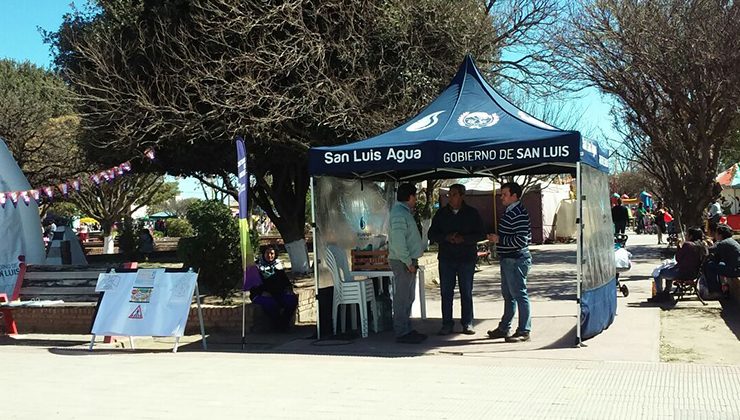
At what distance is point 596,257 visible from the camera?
948cm

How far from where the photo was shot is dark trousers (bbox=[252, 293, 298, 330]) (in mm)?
10625

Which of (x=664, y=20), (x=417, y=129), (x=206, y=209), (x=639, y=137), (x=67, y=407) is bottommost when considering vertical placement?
(x=67, y=407)

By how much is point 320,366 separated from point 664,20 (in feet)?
35.4

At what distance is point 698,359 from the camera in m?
8.05

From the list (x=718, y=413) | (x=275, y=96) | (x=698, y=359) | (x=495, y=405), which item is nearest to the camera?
(x=718, y=413)

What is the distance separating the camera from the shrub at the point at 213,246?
A: 11578mm

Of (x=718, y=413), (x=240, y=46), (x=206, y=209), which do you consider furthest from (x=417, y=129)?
(x=240, y=46)

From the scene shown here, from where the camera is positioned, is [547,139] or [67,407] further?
[547,139]

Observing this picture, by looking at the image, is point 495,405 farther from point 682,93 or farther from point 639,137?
point 639,137

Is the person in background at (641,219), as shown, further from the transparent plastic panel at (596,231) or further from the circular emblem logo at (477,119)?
the circular emblem logo at (477,119)

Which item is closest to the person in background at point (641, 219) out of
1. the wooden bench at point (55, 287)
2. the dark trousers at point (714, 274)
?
the dark trousers at point (714, 274)

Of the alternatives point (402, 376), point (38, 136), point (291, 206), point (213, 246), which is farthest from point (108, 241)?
point (402, 376)

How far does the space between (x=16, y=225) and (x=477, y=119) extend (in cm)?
1046

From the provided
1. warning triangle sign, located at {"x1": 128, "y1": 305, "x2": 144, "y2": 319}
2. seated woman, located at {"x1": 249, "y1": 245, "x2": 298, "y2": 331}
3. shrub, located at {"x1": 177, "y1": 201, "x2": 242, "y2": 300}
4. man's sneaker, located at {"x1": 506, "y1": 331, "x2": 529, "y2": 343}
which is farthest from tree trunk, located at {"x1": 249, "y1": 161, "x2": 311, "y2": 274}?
man's sneaker, located at {"x1": 506, "y1": 331, "x2": 529, "y2": 343}
